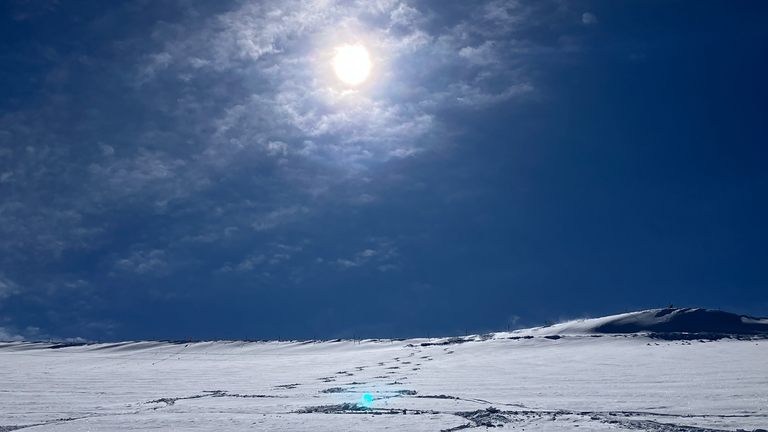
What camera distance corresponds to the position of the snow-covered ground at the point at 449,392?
11.3 meters

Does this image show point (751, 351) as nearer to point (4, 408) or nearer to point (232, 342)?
point (4, 408)

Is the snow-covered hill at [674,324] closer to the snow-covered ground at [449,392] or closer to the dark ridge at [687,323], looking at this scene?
the dark ridge at [687,323]

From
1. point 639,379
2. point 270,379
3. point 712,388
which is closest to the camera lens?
point 712,388

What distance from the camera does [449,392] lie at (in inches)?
606

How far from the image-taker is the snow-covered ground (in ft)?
37.2

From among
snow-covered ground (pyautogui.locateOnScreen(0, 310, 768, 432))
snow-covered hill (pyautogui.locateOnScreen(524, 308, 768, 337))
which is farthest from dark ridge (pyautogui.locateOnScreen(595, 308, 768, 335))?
snow-covered ground (pyautogui.locateOnScreen(0, 310, 768, 432))

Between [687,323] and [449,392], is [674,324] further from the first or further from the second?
[449,392]

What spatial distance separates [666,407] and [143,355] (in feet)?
129

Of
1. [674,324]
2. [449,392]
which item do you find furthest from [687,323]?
[449,392]

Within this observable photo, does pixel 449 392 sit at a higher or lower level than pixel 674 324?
lower

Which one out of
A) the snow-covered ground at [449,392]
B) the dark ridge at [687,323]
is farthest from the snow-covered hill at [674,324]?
the snow-covered ground at [449,392]

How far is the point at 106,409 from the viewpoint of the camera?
46.8 ft

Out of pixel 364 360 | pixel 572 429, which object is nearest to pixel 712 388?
pixel 572 429

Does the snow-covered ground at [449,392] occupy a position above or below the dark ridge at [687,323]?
below
